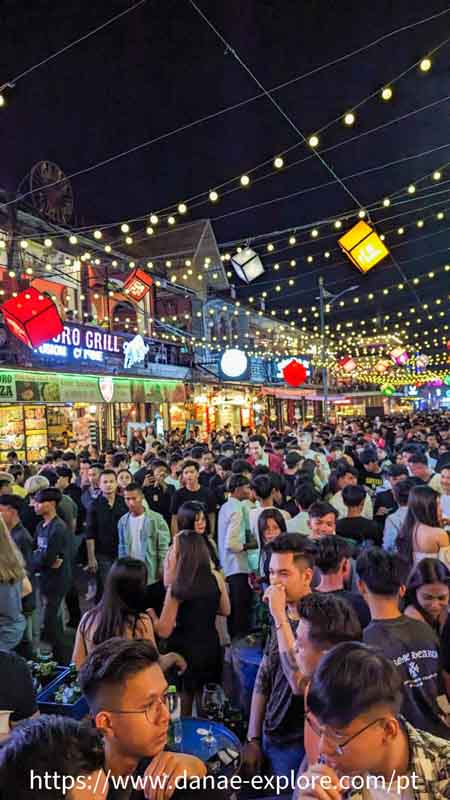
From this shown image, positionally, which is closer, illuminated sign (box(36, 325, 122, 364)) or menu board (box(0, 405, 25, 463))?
illuminated sign (box(36, 325, 122, 364))

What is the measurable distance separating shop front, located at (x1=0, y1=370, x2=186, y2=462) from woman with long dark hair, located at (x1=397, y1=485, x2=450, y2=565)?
10.1 meters

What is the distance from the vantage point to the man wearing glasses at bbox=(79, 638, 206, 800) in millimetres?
1899

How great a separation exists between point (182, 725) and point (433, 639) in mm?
1519

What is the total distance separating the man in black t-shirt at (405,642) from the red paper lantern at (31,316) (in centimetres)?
832

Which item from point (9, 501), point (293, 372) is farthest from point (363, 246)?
point (293, 372)

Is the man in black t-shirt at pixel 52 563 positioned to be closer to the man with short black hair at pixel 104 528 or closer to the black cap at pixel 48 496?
the black cap at pixel 48 496

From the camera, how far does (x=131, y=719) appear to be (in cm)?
199

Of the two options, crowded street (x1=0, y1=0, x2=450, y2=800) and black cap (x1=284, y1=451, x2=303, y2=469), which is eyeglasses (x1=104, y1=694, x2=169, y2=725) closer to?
crowded street (x1=0, y1=0, x2=450, y2=800)

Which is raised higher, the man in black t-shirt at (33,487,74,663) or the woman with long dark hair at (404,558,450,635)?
the woman with long dark hair at (404,558,450,635)

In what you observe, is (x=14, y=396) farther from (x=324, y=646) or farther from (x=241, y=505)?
(x=324, y=646)

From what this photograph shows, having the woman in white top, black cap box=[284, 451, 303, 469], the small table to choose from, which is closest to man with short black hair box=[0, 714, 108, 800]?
the small table

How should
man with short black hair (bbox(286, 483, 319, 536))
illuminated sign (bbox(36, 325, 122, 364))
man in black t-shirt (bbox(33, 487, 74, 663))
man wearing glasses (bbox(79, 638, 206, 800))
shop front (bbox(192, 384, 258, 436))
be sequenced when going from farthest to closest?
1. shop front (bbox(192, 384, 258, 436))
2. illuminated sign (bbox(36, 325, 122, 364))
3. man with short black hair (bbox(286, 483, 319, 536))
4. man in black t-shirt (bbox(33, 487, 74, 663))
5. man wearing glasses (bbox(79, 638, 206, 800))

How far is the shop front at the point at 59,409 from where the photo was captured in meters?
13.2

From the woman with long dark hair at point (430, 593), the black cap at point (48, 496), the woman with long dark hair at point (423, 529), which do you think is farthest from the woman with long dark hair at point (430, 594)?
the black cap at point (48, 496)
